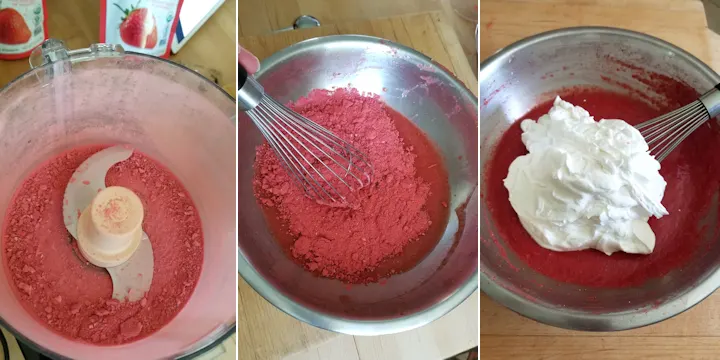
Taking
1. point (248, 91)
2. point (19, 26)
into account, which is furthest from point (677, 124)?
point (19, 26)

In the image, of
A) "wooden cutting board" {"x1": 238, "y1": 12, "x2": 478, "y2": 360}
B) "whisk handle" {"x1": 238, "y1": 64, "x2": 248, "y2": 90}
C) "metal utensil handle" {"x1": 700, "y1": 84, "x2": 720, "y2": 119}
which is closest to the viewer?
"whisk handle" {"x1": 238, "y1": 64, "x2": 248, "y2": 90}

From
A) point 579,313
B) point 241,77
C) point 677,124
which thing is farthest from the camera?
point 677,124

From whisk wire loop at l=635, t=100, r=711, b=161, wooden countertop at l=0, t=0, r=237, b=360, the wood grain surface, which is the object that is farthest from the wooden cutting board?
whisk wire loop at l=635, t=100, r=711, b=161

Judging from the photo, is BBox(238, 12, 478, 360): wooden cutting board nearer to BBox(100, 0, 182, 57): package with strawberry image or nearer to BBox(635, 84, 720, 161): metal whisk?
BBox(100, 0, 182, 57): package with strawberry image

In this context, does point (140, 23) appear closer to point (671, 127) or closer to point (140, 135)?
point (140, 135)

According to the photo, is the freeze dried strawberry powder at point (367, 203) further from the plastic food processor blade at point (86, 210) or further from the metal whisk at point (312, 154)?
the plastic food processor blade at point (86, 210)

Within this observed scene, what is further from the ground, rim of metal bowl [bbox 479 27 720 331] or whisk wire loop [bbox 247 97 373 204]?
whisk wire loop [bbox 247 97 373 204]

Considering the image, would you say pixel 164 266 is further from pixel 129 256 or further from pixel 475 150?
pixel 475 150
